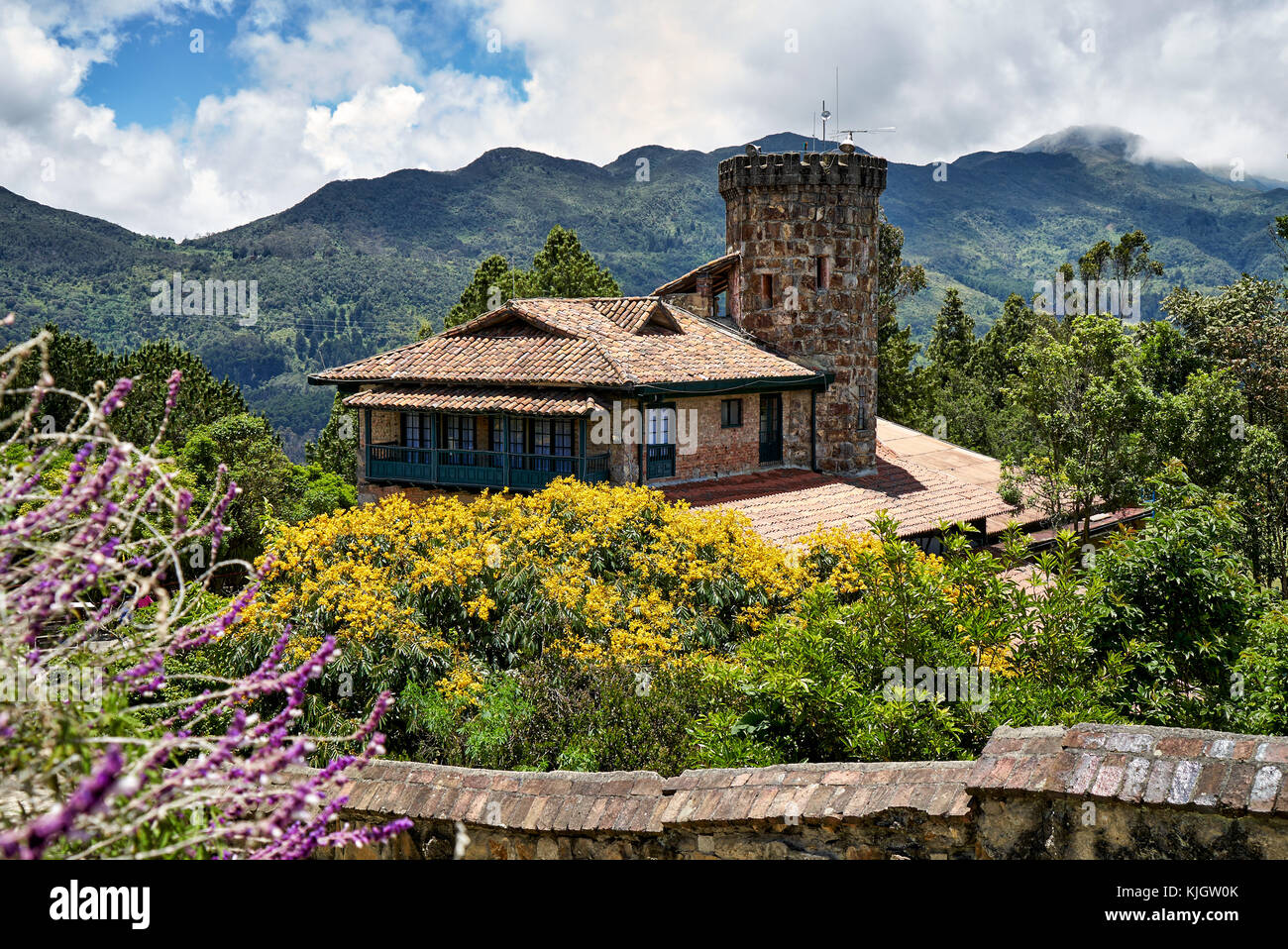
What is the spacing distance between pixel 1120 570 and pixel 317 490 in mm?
30326

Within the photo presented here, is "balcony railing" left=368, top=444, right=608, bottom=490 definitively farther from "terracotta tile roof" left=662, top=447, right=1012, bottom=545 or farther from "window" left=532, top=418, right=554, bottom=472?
"terracotta tile roof" left=662, top=447, right=1012, bottom=545

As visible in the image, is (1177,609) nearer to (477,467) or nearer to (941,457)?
(477,467)

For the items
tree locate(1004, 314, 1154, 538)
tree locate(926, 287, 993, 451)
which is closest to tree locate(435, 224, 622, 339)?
tree locate(926, 287, 993, 451)

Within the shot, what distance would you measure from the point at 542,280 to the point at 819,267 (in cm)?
1979

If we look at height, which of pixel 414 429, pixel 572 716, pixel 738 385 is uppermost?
pixel 738 385

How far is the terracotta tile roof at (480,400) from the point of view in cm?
2320

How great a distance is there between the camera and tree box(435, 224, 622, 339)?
4612 centimetres

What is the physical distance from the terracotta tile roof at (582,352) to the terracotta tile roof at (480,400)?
28cm

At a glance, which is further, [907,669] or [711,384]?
[711,384]

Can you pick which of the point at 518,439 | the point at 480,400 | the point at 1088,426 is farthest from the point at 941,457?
the point at 480,400

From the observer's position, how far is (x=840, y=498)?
26.0 metres

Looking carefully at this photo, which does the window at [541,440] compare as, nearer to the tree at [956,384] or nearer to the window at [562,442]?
the window at [562,442]

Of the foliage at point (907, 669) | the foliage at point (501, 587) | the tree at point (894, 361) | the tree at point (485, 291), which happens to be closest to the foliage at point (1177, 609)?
the foliage at point (907, 669)
